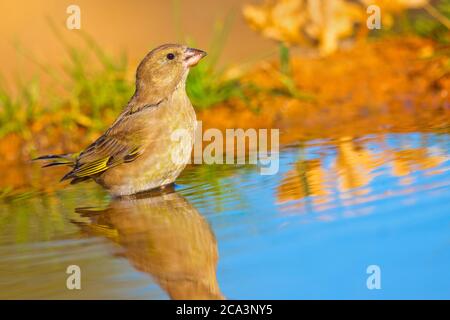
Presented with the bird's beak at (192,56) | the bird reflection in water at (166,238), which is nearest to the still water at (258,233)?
the bird reflection in water at (166,238)

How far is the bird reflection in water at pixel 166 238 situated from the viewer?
2807mm

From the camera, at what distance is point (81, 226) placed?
13.0 ft

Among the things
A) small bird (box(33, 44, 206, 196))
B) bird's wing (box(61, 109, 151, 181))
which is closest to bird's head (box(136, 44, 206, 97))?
small bird (box(33, 44, 206, 196))

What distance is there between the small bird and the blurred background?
142 millimetres

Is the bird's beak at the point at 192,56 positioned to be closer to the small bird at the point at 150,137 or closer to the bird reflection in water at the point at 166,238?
the small bird at the point at 150,137

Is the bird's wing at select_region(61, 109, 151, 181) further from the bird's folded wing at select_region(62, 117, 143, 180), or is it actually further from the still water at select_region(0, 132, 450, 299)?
the still water at select_region(0, 132, 450, 299)

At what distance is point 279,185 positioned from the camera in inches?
166

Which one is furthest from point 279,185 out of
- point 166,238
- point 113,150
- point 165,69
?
point 165,69

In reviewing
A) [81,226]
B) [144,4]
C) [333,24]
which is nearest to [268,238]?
[81,226]

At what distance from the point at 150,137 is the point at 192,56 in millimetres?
674

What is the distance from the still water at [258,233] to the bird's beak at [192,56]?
0.70m
